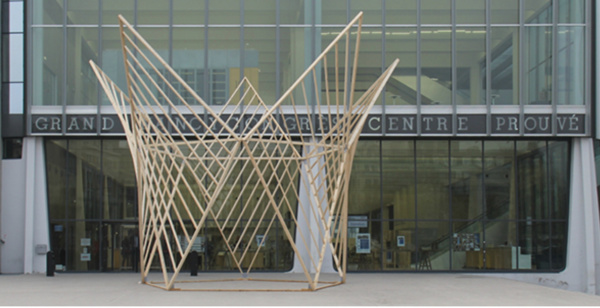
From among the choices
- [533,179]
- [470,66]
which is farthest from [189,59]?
[533,179]

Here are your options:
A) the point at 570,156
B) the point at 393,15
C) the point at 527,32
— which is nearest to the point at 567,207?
the point at 570,156

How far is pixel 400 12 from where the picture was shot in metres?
29.4

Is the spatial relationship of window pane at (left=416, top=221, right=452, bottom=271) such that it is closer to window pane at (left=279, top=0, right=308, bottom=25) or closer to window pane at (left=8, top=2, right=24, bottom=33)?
window pane at (left=279, top=0, right=308, bottom=25)

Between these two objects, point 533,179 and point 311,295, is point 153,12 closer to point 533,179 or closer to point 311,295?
point 311,295

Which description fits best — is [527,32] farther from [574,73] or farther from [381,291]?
[381,291]

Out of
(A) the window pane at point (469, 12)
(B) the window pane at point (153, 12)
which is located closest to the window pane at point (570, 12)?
(A) the window pane at point (469, 12)

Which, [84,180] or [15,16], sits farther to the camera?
[84,180]

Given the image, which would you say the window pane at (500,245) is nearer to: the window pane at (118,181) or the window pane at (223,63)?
the window pane at (223,63)

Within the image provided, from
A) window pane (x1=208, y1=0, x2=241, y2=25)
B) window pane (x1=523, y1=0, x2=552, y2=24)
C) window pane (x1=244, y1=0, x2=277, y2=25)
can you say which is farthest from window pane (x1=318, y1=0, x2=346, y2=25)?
window pane (x1=523, y1=0, x2=552, y2=24)

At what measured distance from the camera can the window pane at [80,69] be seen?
29.1 m

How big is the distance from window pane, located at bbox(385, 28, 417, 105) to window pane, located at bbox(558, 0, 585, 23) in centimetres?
582

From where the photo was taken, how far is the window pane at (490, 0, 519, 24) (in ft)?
96.4

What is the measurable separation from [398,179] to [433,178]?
4.68ft

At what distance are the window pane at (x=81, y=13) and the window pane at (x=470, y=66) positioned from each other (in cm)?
1437
